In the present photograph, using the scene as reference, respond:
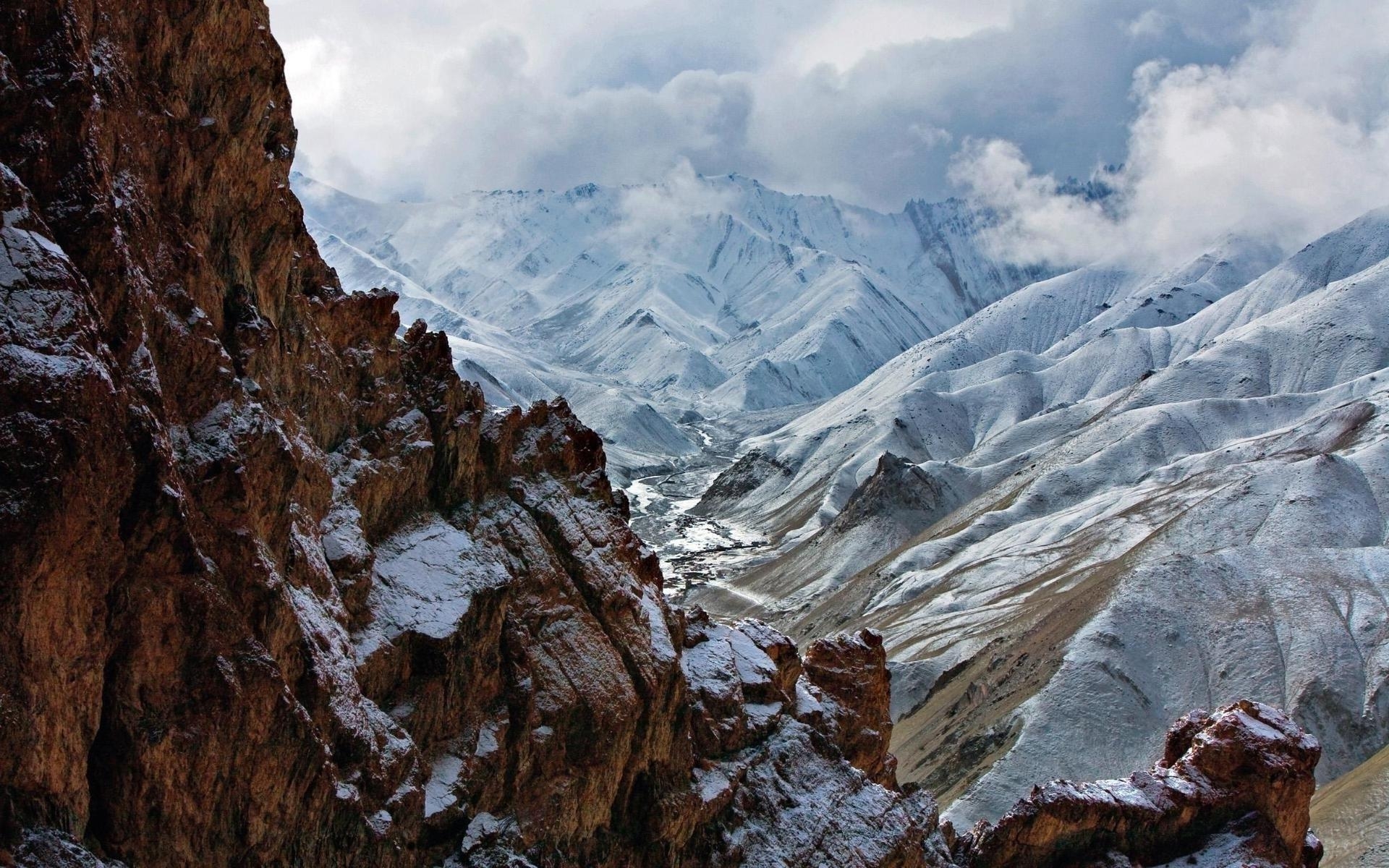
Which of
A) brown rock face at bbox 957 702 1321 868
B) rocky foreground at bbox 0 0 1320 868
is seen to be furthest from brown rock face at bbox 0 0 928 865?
brown rock face at bbox 957 702 1321 868

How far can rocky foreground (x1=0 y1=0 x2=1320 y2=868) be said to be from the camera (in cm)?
1762

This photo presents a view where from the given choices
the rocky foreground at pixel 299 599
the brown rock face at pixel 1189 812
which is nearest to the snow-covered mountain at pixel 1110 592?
the brown rock face at pixel 1189 812

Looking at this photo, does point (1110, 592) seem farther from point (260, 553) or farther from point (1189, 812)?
point (260, 553)

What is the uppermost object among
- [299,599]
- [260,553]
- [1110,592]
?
[1110,592]

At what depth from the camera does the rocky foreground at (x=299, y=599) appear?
17.6 meters

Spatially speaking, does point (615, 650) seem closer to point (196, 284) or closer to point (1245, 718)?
point (196, 284)

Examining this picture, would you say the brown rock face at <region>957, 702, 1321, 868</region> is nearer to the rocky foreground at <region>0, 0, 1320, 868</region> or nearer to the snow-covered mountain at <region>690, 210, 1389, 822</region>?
the rocky foreground at <region>0, 0, 1320, 868</region>

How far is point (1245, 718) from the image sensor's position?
45531mm

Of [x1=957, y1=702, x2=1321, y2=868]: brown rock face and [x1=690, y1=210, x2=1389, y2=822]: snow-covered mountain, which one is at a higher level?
[x1=690, y1=210, x2=1389, y2=822]: snow-covered mountain

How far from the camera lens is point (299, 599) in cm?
2373

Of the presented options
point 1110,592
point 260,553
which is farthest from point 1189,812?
point 1110,592

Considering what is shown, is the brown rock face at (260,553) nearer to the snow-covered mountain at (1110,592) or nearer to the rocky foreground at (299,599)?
the rocky foreground at (299,599)

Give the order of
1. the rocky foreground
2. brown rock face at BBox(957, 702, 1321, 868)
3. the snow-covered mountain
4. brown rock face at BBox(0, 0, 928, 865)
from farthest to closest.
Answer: the snow-covered mountain → brown rock face at BBox(957, 702, 1321, 868) → the rocky foreground → brown rock face at BBox(0, 0, 928, 865)

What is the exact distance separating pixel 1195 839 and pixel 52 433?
42.9 m
